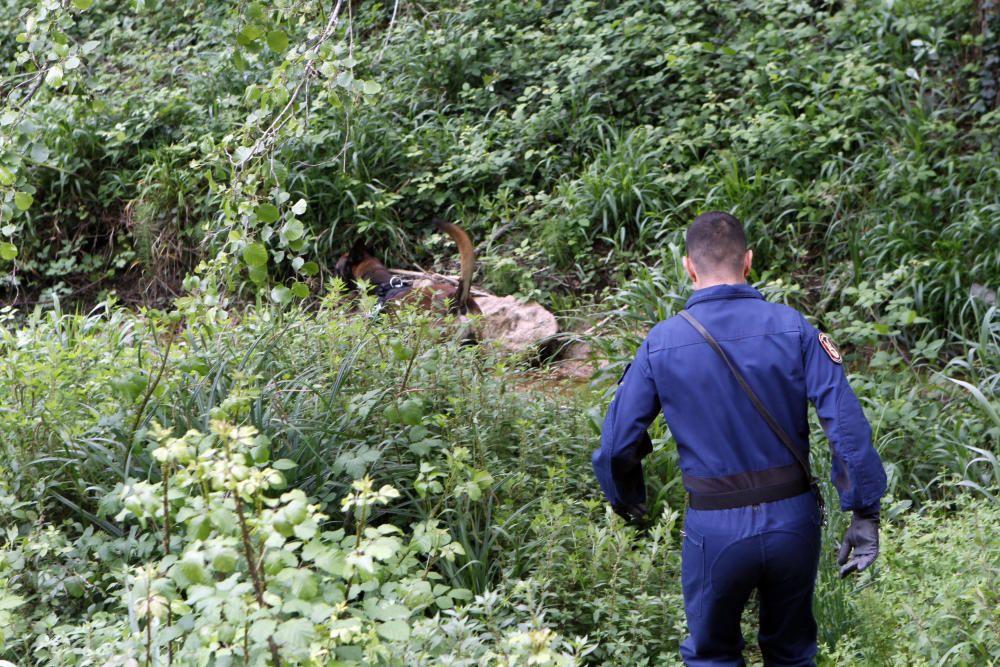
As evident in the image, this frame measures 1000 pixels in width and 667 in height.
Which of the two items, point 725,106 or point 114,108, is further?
point 114,108

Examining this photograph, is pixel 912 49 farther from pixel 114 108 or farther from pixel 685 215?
pixel 114 108

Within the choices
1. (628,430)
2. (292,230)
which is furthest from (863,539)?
(292,230)

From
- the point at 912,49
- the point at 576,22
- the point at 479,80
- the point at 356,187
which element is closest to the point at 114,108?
the point at 356,187

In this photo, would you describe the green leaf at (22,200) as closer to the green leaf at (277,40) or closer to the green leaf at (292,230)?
the green leaf at (292,230)

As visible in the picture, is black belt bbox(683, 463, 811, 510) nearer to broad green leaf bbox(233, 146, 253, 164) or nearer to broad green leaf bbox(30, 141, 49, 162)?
broad green leaf bbox(233, 146, 253, 164)

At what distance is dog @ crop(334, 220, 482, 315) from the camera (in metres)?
7.34

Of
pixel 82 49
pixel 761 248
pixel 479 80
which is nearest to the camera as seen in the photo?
pixel 82 49

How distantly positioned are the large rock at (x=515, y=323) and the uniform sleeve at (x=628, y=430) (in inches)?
145

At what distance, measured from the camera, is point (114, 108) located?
10.6m

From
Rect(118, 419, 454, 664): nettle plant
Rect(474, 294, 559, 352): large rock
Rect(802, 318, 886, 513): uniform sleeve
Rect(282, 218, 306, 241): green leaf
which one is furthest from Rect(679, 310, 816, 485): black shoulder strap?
Rect(474, 294, 559, 352): large rock

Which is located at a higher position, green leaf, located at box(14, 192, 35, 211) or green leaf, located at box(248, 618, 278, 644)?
green leaf, located at box(14, 192, 35, 211)

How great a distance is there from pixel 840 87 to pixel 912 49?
71 centimetres

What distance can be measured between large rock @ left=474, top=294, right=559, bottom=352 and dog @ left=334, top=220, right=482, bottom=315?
0.14 metres

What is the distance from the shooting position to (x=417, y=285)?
7.70 m
